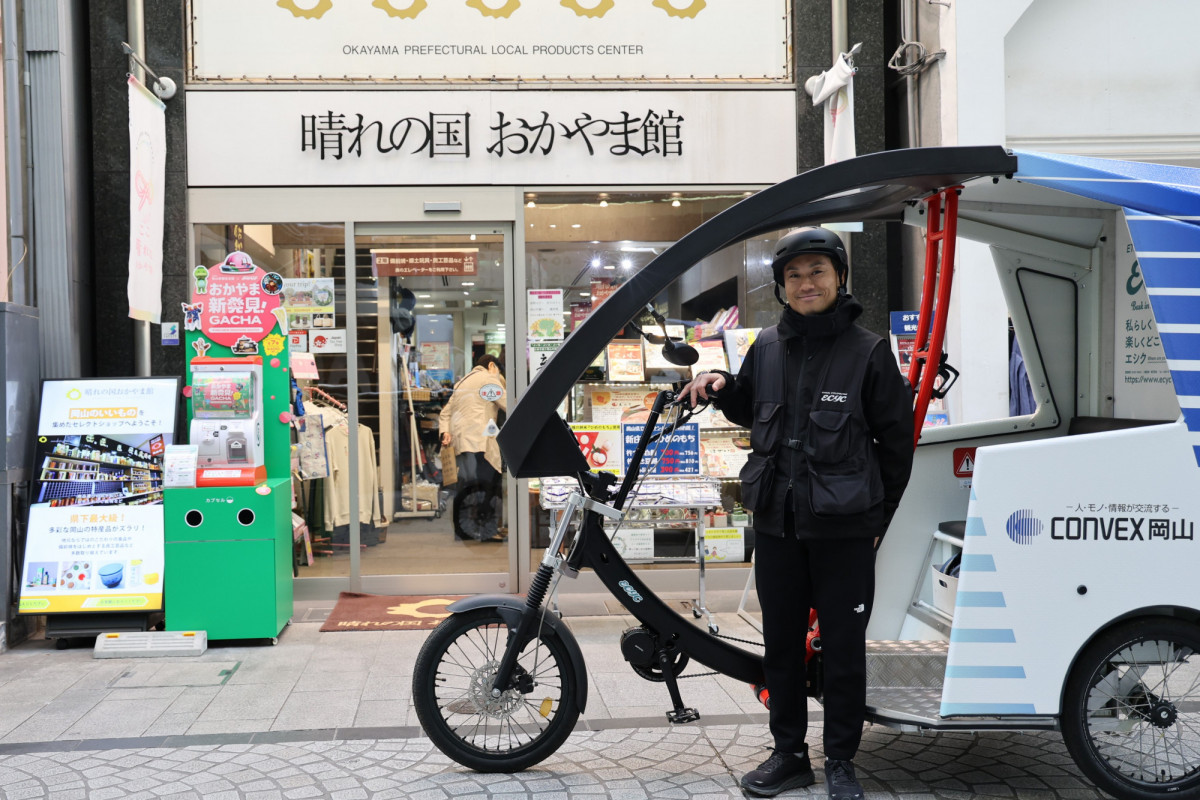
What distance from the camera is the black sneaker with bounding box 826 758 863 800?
132 inches

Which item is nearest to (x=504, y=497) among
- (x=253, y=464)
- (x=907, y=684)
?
(x=253, y=464)

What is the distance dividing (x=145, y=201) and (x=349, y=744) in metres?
3.82

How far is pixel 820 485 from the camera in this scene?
3.32m

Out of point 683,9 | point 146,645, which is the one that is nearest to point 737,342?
point 683,9

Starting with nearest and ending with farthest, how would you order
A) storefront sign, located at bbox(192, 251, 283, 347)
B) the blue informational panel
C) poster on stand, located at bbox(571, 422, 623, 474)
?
storefront sign, located at bbox(192, 251, 283, 347)
the blue informational panel
poster on stand, located at bbox(571, 422, 623, 474)

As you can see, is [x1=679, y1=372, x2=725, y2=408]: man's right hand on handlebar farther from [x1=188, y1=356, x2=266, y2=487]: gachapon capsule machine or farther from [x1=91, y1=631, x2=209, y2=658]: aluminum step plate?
[x1=91, y1=631, x2=209, y2=658]: aluminum step plate

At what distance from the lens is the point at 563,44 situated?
706cm

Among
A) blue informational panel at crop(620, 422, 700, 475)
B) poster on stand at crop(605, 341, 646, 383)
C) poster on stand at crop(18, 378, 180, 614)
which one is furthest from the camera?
poster on stand at crop(605, 341, 646, 383)

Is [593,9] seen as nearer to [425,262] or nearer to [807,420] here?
[425,262]

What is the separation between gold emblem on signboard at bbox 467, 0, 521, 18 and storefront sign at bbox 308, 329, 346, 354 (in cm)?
247

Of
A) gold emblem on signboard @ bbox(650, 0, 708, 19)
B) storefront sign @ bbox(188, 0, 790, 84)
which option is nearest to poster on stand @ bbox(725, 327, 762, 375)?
storefront sign @ bbox(188, 0, 790, 84)

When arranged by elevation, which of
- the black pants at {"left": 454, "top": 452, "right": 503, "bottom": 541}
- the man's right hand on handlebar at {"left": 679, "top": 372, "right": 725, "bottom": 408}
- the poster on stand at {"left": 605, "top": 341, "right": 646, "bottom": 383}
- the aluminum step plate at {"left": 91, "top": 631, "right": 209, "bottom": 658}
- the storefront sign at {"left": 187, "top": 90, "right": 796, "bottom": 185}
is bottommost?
the aluminum step plate at {"left": 91, "top": 631, "right": 209, "bottom": 658}

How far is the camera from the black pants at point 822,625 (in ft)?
11.1

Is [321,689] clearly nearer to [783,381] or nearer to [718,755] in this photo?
[718,755]
